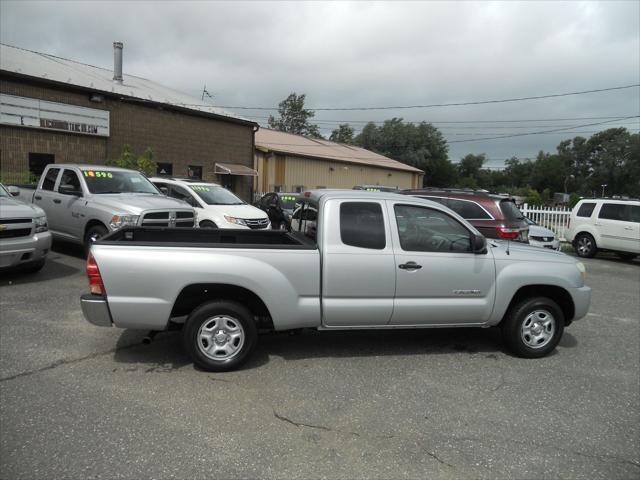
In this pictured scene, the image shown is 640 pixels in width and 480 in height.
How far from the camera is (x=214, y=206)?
11.9 m

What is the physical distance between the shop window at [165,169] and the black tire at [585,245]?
654 inches

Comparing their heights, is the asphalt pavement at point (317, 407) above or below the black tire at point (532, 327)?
below

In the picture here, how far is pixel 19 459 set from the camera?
9.93 ft

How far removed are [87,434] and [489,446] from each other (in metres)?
2.80

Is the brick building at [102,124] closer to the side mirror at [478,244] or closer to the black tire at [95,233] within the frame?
the black tire at [95,233]

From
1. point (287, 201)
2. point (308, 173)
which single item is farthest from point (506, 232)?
point (308, 173)

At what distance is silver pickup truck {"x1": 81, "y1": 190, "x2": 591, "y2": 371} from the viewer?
4.21 metres

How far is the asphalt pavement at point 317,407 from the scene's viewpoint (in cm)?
312

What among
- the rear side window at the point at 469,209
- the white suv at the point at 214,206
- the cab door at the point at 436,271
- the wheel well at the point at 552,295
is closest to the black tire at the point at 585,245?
the rear side window at the point at 469,209

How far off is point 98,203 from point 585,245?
1326 cm

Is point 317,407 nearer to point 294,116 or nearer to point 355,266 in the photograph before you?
point 355,266

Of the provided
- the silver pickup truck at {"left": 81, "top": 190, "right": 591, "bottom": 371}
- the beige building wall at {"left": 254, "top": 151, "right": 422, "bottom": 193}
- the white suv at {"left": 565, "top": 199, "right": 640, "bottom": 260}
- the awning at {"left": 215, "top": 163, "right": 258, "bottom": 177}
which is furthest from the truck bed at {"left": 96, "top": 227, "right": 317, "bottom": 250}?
the beige building wall at {"left": 254, "top": 151, "right": 422, "bottom": 193}

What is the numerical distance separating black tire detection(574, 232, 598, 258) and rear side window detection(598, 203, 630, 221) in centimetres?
76

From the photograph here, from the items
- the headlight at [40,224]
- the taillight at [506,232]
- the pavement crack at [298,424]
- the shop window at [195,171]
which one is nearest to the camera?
the pavement crack at [298,424]
